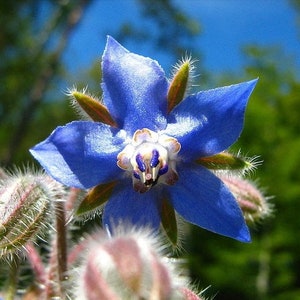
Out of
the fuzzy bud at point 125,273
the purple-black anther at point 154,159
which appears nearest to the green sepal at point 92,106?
the purple-black anther at point 154,159

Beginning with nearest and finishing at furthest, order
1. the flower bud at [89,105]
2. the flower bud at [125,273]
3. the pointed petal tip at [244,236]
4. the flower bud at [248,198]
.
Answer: the flower bud at [125,273] < the pointed petal tip at [244,236] < the flower bud at [89,105] < the flower bud at [248,198]

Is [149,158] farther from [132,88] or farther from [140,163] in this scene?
[132,88]

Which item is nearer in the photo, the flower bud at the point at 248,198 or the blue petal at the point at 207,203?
the blue petal at the point at 207,203

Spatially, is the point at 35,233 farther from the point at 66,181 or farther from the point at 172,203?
the point at 172,203

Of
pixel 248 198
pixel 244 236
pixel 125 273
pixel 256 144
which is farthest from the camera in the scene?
pixel 256 144

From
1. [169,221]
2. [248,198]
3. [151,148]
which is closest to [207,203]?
[169,221]

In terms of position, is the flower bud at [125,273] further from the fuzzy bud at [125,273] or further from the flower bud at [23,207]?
the flower bud at [23,207]

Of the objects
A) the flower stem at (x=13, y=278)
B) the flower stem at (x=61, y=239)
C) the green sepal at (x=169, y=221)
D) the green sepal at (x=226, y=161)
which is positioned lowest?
the flower stem at (x=13, y=278)
